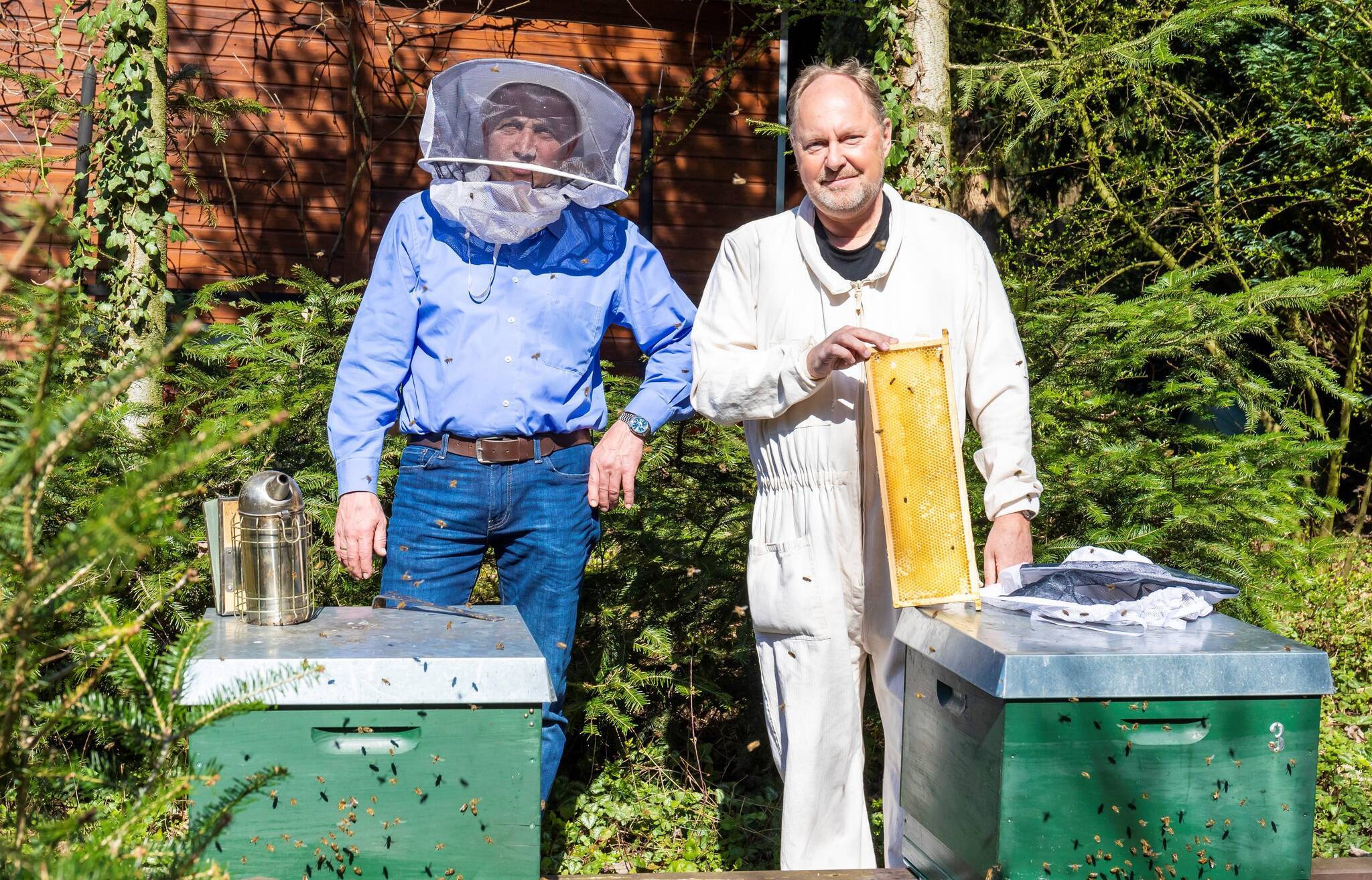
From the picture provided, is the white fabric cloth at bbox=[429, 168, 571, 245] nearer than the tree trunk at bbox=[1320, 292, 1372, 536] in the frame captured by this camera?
Yes

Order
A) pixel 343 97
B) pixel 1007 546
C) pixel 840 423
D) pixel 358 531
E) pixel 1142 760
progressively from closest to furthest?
pixel 1142 760
pixel 1007 546
pixel 840 423
pixel 358 531
pixel 343 97

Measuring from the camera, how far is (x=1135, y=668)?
A: 5.18 ft

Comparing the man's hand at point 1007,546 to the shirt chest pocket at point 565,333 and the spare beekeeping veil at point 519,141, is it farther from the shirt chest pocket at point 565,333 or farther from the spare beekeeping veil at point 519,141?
the spare beekeeping veil at point 519,141

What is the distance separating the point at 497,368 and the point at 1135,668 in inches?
61.4

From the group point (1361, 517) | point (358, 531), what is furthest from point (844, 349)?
point (1361, 517)

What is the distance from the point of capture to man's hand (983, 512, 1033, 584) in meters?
2.34

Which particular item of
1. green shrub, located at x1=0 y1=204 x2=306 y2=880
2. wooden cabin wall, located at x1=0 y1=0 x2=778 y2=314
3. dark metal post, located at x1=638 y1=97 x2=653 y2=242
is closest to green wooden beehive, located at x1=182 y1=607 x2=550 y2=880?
green shrub, located at x1=0 y1=204 x2=306 y2=880

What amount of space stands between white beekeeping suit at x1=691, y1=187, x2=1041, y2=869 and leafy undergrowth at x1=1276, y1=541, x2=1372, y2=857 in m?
1.34

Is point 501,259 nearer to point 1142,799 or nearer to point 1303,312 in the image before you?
point 1142,799

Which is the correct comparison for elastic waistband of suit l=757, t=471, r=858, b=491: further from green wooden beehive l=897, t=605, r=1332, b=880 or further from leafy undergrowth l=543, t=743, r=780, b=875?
leafy undergrowth l=543, t=743, r=780, b=875

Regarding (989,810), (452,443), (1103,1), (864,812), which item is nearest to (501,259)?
(452,443)

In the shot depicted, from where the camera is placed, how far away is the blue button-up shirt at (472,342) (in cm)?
265

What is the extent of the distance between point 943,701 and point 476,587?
2883mm

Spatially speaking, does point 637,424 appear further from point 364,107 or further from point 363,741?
point 364,107
